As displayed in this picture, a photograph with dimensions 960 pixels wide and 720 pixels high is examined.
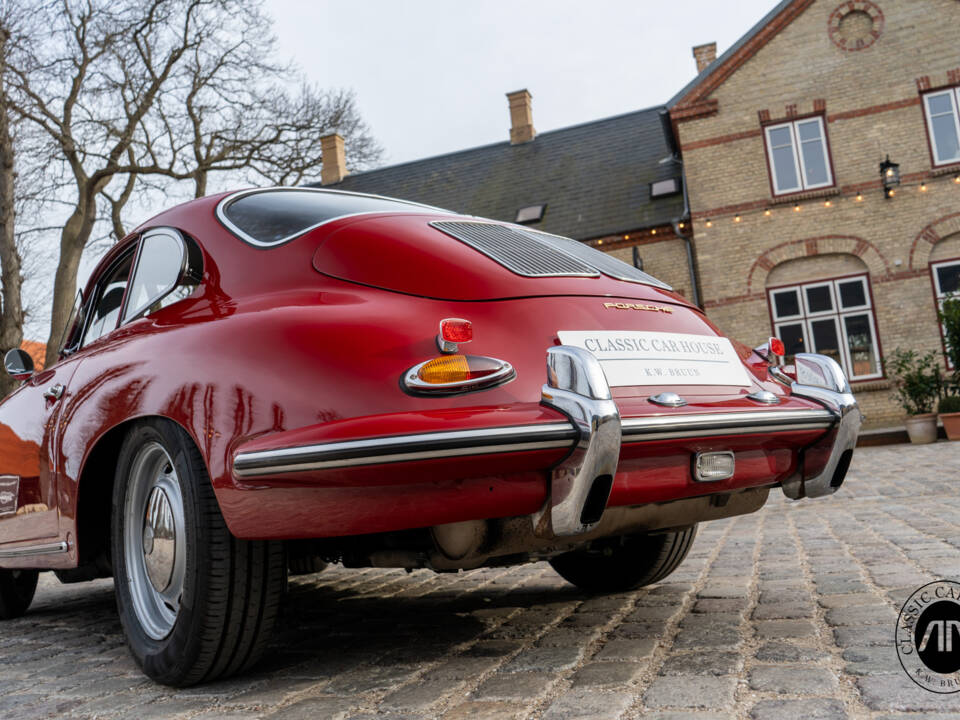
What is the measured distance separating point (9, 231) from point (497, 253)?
1491 cm

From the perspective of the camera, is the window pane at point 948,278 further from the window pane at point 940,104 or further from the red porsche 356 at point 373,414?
the red porsche 356 at point 373,414

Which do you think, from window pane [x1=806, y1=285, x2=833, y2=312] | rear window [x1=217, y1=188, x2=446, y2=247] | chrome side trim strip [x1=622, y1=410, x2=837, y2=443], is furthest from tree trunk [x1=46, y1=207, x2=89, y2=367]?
chrome side trim strip [x1=622, y1=410, x2=837, y2=443]

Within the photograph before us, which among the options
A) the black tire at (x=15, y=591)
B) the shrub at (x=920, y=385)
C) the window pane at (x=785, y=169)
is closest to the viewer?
the black tire at (x=15, y=591)

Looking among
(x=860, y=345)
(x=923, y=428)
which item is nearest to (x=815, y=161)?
(x=860, y=345)

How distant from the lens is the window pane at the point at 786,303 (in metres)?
18.0

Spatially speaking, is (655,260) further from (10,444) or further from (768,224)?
(10,444)

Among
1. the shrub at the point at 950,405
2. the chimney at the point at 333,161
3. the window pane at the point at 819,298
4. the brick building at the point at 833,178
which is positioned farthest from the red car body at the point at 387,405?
the chimney at the point at 333,161

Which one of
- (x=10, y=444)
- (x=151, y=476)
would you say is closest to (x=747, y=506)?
(x=151, y=476)

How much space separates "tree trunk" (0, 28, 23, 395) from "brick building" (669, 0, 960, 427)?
13.1 meters

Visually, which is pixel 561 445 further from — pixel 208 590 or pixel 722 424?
pixel 208 590

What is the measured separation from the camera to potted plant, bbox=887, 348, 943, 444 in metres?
13.6

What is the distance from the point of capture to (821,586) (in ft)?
10.9

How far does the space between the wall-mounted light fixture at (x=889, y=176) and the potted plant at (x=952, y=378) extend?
3340 mm

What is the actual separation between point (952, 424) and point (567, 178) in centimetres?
1201
